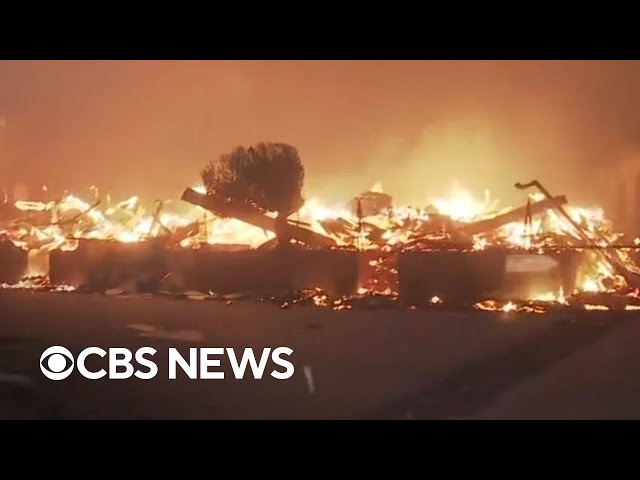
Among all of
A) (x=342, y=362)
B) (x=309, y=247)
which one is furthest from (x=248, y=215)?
(x=342, y=362)

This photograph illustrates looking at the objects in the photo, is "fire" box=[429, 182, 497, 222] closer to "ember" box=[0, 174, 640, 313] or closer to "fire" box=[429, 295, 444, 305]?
"ember" box=[0, 174, 640, 313]

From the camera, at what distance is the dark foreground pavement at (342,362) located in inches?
91.7

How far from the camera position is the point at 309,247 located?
2486 millimetres

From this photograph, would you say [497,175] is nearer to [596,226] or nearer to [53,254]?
[596,226]

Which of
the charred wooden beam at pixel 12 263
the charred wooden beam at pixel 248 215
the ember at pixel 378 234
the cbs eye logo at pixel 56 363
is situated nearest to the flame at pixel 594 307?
the ember at pixel 378 234

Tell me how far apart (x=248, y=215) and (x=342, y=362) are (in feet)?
1.66

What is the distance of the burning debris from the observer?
7.98 feet

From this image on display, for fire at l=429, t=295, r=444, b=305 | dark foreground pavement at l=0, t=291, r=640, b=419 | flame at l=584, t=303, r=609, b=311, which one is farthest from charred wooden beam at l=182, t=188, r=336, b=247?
flame at l=584, t=303, r=609, b=311

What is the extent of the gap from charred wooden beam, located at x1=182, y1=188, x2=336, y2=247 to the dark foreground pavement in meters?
0.21

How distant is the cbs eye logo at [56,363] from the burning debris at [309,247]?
0.22 metres

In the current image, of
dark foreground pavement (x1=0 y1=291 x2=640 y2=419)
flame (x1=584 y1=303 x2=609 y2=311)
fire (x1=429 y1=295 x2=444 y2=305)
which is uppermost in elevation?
fire (x1=429 y1=295 x2=444 y2=305)
